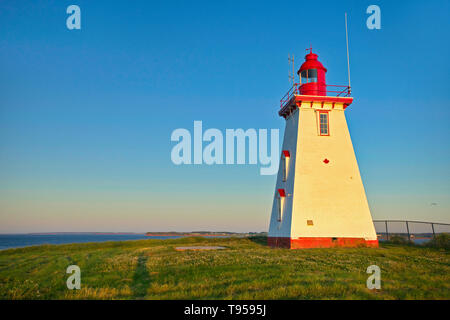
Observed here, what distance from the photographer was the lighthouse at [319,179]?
79.2ft

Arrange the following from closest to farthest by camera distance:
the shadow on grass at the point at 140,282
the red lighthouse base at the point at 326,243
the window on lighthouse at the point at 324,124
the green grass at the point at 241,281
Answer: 1. the green grass at the point at 241,281
2. the shadow on grass at the point at 140,282
3. the red lighthouse base at the point at 326,243
4. the window on lighthouse at the point at 324,124

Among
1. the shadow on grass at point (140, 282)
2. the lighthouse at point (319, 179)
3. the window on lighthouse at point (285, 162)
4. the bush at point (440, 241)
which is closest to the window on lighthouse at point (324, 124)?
the lighthouse at point (319, 179)

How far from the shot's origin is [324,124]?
26156mm

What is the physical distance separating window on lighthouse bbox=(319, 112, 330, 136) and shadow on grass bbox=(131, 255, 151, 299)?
17.4 metres

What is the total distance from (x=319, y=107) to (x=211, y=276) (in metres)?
18.5

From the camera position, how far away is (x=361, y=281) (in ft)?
35.5

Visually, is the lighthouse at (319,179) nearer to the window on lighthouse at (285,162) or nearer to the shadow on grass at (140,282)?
the window on lighthouse at (285,162)

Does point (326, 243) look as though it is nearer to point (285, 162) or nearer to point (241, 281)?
point (285, 162)

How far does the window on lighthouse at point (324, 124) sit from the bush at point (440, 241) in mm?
11642

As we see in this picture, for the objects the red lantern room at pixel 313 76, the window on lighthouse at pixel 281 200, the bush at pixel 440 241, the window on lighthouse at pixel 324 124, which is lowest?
the bush at pixel 440 241

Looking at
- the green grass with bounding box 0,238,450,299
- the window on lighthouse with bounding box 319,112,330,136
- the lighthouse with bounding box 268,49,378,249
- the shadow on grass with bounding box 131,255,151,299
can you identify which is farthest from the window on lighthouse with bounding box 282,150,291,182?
the shadow on grass with bounding box 131,255,151,299
